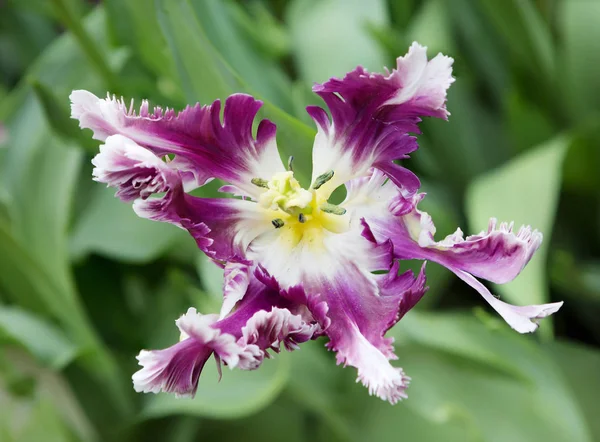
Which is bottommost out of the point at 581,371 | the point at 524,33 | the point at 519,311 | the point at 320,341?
the point at 581,371

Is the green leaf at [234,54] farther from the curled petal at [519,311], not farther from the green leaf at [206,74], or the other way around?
the curled petal at [519,311]

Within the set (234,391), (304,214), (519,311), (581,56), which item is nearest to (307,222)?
(304,214)

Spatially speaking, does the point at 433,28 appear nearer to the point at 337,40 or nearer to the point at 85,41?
the point at 337,40

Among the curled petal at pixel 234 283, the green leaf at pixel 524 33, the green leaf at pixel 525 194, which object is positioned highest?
the curled petal at pixel 234 283

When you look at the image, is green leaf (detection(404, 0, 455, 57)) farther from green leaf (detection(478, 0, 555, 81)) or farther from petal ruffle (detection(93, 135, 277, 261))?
petal ruffle (detection(93, 135, 277, 261))

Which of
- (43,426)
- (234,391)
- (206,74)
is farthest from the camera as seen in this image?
(43,426)

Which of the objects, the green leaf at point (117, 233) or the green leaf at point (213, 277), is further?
the green leaf at point (117, 233)

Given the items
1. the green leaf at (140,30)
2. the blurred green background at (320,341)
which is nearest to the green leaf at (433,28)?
the blurred green background at (320,341)
